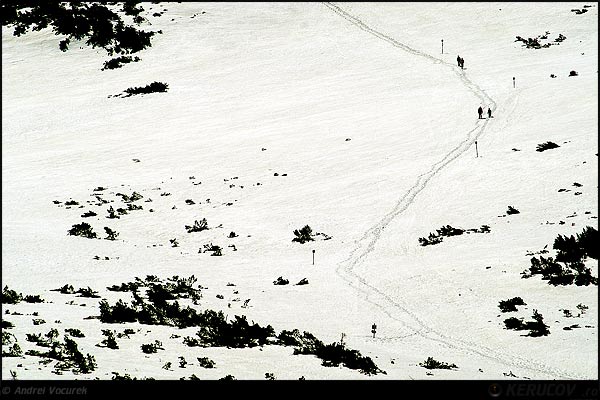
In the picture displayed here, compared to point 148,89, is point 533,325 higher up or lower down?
lower down

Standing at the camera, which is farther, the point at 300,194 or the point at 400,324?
the point at 300,194

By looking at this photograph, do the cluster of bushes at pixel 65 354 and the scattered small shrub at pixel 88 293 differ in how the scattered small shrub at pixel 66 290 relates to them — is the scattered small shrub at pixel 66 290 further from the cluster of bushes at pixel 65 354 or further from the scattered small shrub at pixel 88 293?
the cluster of bushes at pixel 65 354

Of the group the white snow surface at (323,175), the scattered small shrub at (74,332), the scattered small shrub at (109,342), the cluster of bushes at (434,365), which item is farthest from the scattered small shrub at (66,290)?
the cluster of bushes at (434,365)

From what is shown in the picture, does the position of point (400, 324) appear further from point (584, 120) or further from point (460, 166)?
point (584, 120)

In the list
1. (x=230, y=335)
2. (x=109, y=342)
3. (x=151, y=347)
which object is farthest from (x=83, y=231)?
(x=151, y=347)

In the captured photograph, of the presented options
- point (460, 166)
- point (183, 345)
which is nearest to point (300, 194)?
point (460, 166)

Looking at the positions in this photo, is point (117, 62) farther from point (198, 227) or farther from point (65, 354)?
point (65, 354)

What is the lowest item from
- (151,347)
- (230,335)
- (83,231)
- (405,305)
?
(405,305)
